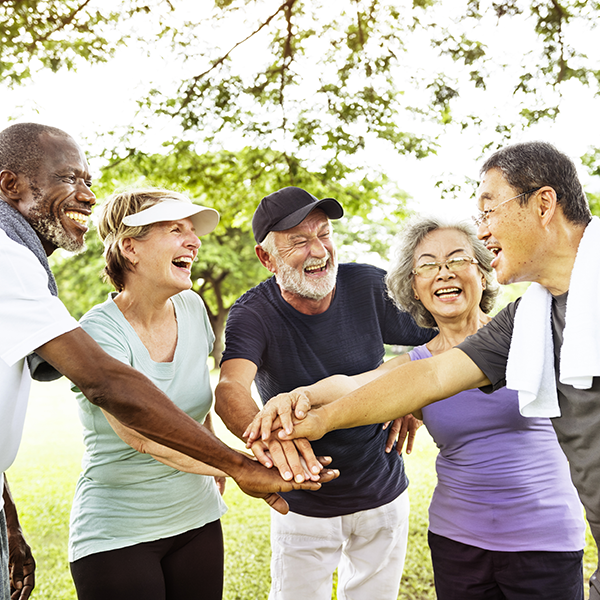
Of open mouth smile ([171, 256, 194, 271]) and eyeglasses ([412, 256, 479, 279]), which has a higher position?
open mouth smile ([171, 256, 194, 271])

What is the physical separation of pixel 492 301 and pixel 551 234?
1067 millimetres

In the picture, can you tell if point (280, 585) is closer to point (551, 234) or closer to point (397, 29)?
point (551, 234)

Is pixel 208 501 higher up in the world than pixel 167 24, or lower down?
lower down

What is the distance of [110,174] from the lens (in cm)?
675

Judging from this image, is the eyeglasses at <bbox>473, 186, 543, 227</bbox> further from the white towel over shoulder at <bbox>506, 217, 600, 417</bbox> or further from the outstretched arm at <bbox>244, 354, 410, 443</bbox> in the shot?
the outstretched arm at <bbox>244, 354, 410, 443</bbox>

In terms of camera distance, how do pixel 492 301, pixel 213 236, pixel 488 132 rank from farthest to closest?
1. pixel 213 236
2. pixel 488 132
3. pixel 492 301

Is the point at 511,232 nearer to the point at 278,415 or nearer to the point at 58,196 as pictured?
the point at 278,415

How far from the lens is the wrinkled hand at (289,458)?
8.49ft

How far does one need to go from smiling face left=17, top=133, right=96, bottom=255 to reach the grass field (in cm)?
441

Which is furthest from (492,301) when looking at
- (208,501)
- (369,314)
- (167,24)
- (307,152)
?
(167,24)

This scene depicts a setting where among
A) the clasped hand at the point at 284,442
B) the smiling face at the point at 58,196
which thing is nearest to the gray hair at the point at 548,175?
the clasped hand at the point at 284,442

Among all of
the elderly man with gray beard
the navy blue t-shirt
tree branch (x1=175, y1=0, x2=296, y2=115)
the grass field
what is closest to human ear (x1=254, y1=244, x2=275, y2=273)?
the elderly man with gray beard

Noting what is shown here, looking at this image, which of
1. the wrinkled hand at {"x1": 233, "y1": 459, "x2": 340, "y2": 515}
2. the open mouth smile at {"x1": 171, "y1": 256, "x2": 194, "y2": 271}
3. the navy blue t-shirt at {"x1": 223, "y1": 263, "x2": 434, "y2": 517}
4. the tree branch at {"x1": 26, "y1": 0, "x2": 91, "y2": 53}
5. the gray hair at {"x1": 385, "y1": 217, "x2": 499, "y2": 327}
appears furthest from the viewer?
the tree branch at {"x1": 26, "y1": 0, "x2": 91, "y2": 53}

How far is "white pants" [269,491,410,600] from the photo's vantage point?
3117 millimetres
